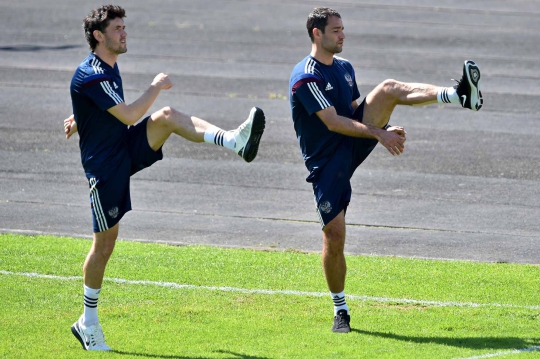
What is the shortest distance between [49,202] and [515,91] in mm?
10956

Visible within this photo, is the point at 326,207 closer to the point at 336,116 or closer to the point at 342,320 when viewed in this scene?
the point at 336,116

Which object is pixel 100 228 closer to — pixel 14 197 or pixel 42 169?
pixel 14 197

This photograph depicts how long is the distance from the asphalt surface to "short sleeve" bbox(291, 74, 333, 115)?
337 centimetres

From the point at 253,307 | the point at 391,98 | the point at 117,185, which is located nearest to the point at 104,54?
the point at 117,185

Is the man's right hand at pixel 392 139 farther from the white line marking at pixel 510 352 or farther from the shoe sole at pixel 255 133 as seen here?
the white line marking at pixel 510 352

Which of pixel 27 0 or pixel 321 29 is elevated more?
pixel 321 29

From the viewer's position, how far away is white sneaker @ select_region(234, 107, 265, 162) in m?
7.39

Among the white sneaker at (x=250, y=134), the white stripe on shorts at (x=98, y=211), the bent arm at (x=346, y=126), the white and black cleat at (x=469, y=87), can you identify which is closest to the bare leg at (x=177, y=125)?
the white sneaker at (x=250, y=134)

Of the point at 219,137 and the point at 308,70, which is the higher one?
the point at 308,70

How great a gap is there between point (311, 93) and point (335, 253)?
4.49 ft

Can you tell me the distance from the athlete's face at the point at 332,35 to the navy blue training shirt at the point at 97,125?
177 cm

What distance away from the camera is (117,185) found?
7633mm

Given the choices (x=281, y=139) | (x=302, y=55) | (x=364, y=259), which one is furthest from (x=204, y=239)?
(x=302, y=55)

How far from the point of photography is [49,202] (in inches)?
507
